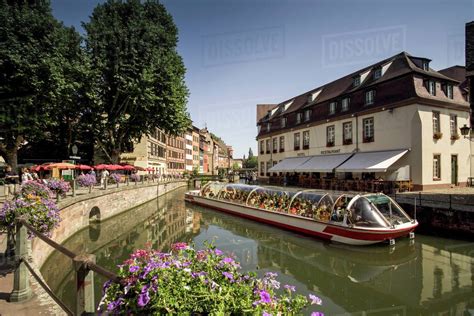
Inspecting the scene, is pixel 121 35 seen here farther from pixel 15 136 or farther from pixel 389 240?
pixel 389 240

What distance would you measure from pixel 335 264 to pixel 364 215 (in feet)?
8.74

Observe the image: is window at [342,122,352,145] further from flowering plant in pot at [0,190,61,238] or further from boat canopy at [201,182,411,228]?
flowering plant in pot at [0,190,61,238]

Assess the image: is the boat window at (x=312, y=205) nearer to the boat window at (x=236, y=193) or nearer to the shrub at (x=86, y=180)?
the boat window at (x=236, y=193)

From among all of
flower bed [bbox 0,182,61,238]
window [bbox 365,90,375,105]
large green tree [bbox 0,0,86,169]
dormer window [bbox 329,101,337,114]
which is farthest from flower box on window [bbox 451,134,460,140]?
large green tree [bbox 0,0,86,169]

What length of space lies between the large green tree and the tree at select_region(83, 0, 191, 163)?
2880mm

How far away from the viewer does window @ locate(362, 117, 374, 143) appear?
69.1ft

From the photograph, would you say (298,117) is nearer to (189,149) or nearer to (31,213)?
(31,213)

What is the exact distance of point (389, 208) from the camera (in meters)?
12.2

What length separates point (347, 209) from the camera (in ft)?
38.2

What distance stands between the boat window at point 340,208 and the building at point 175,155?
1487 inches

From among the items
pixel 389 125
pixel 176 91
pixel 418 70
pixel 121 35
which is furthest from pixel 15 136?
pixel 418 70

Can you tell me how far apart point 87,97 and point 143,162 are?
14704 millimetres

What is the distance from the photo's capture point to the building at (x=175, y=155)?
171ft

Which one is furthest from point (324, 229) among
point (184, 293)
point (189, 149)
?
point (189, 149)
